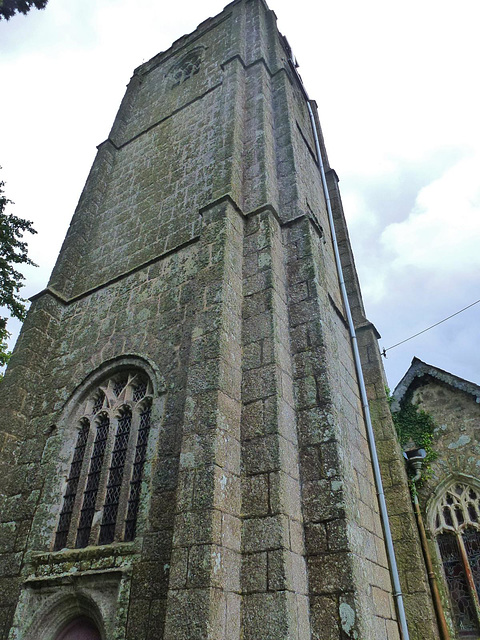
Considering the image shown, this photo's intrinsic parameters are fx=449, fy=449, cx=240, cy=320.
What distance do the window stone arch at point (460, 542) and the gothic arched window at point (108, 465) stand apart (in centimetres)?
467

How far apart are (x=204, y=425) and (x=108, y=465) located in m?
2.10

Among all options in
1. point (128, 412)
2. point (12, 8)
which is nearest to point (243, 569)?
point (128, 412)

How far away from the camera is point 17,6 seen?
8.58 m

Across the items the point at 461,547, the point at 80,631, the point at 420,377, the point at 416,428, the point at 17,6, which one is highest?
the point at 17,6

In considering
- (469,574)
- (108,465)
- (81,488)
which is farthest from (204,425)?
(469,574)

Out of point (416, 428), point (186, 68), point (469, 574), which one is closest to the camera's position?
point (469, 574)

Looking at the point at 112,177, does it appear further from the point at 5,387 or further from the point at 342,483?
the point at 342,483

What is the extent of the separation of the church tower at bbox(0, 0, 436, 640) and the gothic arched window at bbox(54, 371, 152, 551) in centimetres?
2

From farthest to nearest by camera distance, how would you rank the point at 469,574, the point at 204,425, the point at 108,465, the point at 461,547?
the point at 461,547 → the point at 469,574 → the point at 108,465 → the point at 204,425

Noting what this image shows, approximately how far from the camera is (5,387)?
23.6 ft

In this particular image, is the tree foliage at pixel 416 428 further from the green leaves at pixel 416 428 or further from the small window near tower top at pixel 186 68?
the small window near tower top at pixel 186 68

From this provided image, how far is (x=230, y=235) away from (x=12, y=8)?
687 cm

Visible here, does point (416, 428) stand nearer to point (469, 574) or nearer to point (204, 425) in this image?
point (469, 574)

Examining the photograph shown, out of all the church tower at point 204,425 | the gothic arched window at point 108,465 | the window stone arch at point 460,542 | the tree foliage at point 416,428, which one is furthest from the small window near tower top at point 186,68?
the window stone arch at point 460,542
